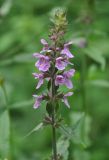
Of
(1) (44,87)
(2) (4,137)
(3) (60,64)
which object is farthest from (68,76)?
(1) (44,87)

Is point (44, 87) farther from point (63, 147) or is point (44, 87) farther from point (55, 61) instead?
point (55, 61)

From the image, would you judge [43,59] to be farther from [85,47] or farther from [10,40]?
[10,40]

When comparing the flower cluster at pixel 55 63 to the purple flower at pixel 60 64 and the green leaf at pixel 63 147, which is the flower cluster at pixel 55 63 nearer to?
the purple flower at pixel 60 64

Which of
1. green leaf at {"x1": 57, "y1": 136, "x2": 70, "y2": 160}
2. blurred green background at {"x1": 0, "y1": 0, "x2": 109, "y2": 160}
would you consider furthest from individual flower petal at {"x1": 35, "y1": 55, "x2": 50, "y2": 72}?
green leaf at {"x1": 57, "y1": 136, "x2": 70, "y2": 160}

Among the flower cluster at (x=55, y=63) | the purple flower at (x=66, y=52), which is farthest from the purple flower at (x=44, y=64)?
the purple flower at (x=66, y=52)

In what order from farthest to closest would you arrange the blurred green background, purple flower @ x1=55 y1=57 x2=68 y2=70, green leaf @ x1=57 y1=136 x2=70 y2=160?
1. the blurred green background
2. green leaf @ x1=57 y1=136 x2=70 y2=160
3. purple flower @ x1=55 y1=57 x2=68 y2=70

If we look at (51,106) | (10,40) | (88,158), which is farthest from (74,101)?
(51,106)

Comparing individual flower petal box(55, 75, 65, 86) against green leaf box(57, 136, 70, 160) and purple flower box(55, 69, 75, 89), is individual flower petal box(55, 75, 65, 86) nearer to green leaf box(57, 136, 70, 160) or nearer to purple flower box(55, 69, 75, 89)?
purple flower box(55, 69, 75, 89)

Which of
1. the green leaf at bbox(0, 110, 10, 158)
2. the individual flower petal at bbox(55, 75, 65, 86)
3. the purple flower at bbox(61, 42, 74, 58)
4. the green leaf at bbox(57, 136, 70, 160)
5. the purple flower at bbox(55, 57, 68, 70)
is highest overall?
the purple flower at bbox(61, 42, 74, 58)
